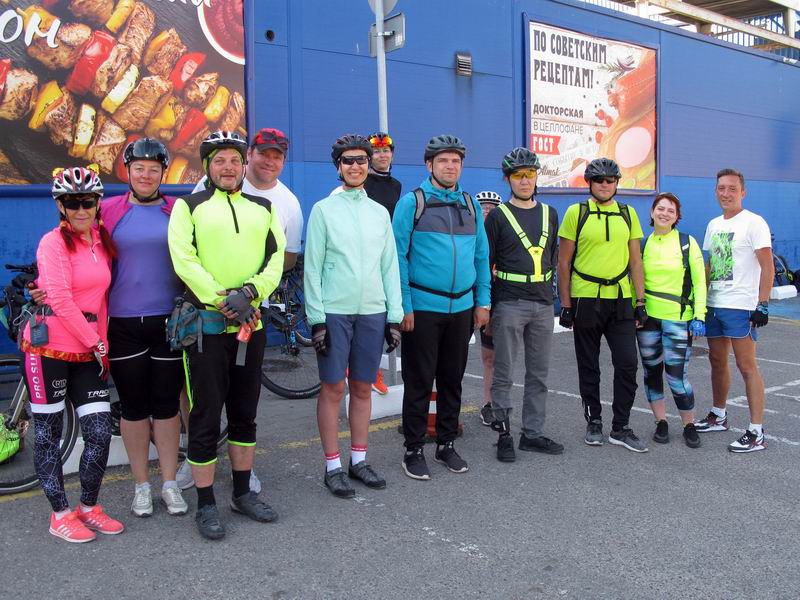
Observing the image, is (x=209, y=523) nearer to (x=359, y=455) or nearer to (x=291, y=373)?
(x=359, y=455)

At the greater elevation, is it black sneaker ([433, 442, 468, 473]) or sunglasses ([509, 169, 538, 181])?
sunglasses ([509, 169, 538, 181])

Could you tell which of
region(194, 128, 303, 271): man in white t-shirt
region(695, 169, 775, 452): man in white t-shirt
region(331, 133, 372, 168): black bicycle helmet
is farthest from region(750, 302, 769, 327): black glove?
region(194, 128, 303, 271): man in white t-shirt

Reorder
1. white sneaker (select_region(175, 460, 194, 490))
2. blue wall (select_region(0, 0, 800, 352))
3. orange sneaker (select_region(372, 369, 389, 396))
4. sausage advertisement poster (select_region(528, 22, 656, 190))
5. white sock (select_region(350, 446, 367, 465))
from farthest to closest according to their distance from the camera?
sausage advertisement poster (select_region(528, 22, 656, 190)) < blue wall (select_region(0, 0, 800, 352)) < orange sneaker (select_region(372, 369, 389, 396)) < white sock (select_region(350, 446, 367, 465)) < white sneaker (select_region(175, 460, 194, 490))

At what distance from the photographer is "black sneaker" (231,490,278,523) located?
4070 millimetres

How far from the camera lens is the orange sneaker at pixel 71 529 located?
150 inches

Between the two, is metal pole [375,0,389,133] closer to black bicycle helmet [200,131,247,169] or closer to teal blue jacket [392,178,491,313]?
teal blue jacket [392,178,491,313]

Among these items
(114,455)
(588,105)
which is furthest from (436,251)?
(588,105)

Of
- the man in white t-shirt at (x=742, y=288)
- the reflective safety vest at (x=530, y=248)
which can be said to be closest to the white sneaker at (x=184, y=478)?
the reflective safety vest at (x=530, y=248)

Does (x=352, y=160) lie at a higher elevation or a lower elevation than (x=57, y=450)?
higher

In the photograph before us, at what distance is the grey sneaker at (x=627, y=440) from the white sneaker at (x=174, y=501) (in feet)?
9.97

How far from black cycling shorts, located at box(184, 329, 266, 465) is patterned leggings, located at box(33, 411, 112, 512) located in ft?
1.50

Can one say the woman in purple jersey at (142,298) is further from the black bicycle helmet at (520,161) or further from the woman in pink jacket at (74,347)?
the black bicycle helmet at (520,161)

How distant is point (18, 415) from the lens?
4.75 meters

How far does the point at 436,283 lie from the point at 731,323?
227 centimetres
